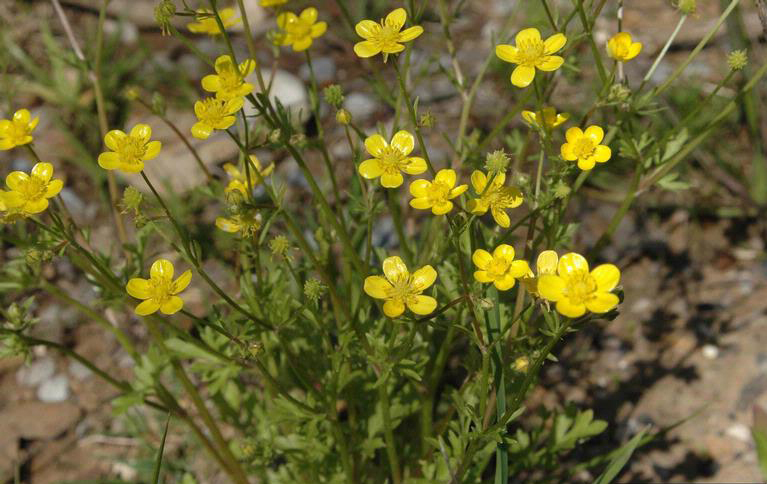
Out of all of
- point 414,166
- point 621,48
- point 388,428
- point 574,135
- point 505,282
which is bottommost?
point 388,428

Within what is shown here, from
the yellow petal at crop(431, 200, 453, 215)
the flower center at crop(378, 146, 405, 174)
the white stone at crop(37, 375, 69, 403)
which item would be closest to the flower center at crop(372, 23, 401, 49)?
the flower center at crop(378, 146, 405, 174)

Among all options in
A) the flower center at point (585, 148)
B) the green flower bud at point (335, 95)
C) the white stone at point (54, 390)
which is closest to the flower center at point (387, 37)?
the green flower bud at point (335, 95)

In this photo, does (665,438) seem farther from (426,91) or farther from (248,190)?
(426,91)

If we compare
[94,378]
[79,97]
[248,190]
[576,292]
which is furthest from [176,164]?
[576,292]

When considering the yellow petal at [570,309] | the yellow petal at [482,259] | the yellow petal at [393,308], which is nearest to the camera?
the yellow petal at [570,309]

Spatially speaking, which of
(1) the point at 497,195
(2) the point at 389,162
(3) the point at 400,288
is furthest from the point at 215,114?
(1) the point at 497,195

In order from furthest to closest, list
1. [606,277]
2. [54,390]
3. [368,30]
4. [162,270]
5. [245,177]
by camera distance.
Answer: [54,390] → [245,177] → [368,30] → [162,270] → [606,277]

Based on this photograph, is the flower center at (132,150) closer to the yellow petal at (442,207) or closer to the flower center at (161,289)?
the flower center at (161,289)

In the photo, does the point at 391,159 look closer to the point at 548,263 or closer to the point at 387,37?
the point at 387,37
